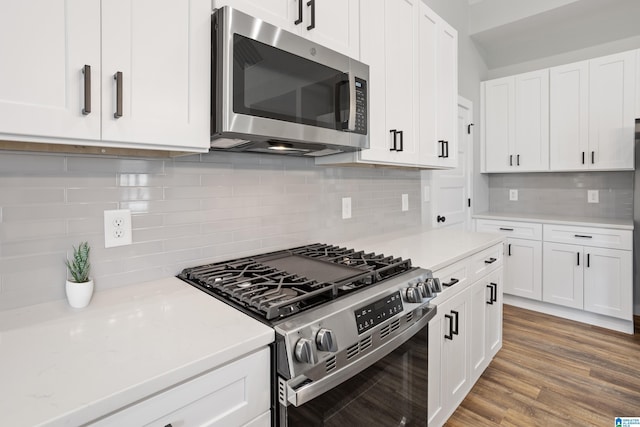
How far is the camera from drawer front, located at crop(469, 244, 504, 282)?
1942 mm

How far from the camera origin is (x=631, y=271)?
2.84 m

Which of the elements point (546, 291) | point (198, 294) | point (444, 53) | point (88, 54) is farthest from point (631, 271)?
point (88, 54)

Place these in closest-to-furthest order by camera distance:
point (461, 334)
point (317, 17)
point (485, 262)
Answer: point (317, 17) < point (461, 334) < point (485, 262)

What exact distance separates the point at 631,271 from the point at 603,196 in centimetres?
89

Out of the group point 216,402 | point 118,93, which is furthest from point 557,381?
point 118,93

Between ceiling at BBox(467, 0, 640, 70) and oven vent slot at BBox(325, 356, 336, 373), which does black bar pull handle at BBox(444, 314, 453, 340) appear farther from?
ceiling at BBox(467, 0, 640, 70)

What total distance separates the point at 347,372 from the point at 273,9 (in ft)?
4.16

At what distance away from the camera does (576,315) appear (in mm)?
3180

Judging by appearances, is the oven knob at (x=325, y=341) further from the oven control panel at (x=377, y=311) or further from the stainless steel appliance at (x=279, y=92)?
the stainless steel appliance at (x=279, y=92)

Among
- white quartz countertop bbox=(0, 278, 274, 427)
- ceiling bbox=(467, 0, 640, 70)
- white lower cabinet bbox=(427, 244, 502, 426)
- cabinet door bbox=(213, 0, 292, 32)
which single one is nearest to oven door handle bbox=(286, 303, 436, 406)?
white quartz countertop bbox=(0, 278, 274, 427)

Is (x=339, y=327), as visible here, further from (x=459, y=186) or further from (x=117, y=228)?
(x=459, y=186)

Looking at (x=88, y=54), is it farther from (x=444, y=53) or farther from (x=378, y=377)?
(x=444, y=53)

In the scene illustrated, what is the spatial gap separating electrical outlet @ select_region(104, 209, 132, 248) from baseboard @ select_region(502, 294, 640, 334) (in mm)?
3719

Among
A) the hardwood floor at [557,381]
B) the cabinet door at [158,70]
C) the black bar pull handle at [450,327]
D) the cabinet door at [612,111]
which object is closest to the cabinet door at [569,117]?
the cabinet door at [612,111]
